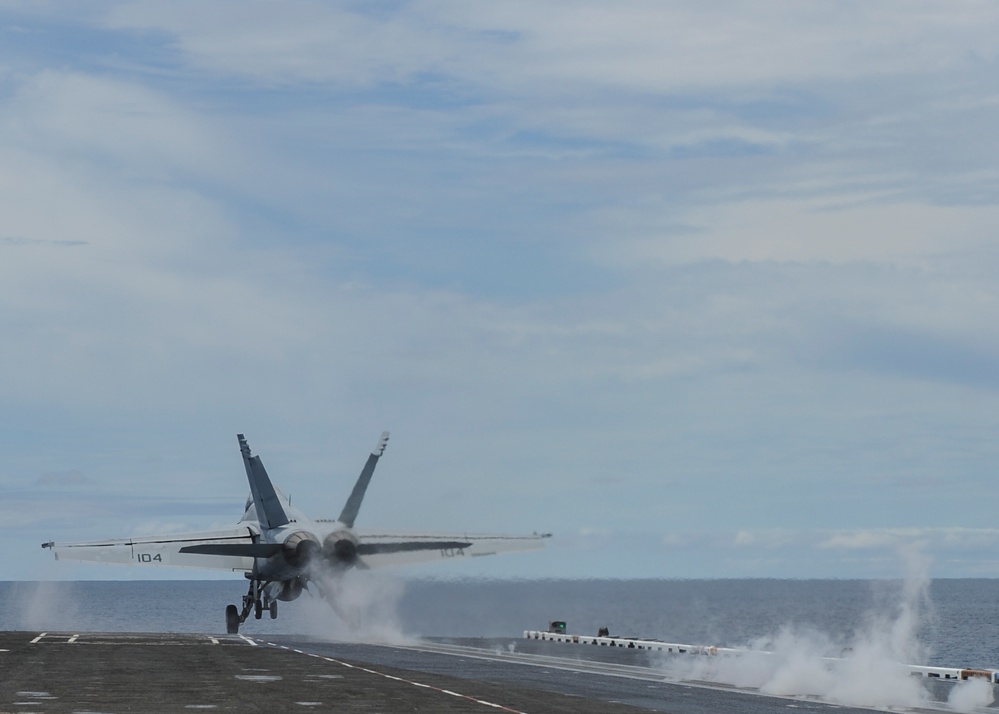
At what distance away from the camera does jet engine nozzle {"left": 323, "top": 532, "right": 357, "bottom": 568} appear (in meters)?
59.7

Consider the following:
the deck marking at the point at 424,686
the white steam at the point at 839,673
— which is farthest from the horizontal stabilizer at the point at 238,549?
the white steam at the point at 839,673

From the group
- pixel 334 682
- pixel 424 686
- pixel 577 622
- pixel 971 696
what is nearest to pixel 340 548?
pixel 334 682

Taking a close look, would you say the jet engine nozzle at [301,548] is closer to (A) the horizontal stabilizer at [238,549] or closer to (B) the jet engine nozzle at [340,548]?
(B) the jet engine nozzle at [340,548]

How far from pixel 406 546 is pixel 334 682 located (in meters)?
26.0

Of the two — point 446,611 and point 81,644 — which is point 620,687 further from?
point 446,611

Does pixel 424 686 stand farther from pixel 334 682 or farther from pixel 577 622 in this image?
pixel 577 622

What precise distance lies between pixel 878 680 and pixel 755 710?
6.14 m

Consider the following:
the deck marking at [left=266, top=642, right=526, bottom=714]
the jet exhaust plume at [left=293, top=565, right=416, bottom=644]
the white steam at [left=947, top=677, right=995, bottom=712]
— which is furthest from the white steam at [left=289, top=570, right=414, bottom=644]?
the white steam at [left=947, top=677, right=995, bottom=712]

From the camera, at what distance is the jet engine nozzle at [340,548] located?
59.7m

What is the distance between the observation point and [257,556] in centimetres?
6278

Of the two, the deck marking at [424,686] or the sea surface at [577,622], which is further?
the sea surface at [577,622]

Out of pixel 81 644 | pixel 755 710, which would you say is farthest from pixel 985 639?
pixel 755 710

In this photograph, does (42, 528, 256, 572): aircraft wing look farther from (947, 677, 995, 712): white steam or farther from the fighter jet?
(947, 677, 995, 712): white steam

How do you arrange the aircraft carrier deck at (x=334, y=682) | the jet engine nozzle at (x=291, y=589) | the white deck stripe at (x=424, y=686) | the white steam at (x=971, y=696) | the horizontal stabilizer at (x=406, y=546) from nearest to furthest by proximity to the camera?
the white deck stripe at (x=424, y=686), the aircraft carrier deck at (x=334, y=682), the white steam at (x=971, y=696), the horizontal stabilizer at (x=406, y=546), the jet engine nozzle at (x=291, y=589)
